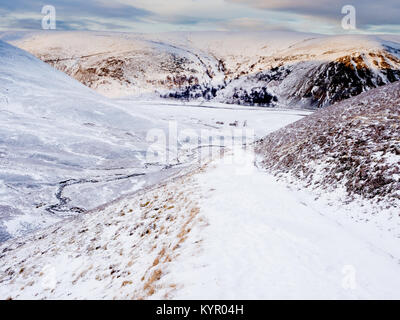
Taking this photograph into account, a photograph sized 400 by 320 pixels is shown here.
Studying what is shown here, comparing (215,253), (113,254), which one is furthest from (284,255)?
(113,254)

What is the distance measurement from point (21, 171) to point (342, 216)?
97.5 feet

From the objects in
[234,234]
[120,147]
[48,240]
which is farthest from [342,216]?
[120,147]

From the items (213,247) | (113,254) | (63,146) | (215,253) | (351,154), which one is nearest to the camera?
(215,253)

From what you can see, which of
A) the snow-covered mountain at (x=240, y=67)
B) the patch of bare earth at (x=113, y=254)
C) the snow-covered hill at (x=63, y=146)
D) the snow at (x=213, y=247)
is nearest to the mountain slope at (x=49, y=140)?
the snow-covered hill at (x=63, y=146)

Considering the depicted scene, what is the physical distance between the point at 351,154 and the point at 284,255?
7.10 meters

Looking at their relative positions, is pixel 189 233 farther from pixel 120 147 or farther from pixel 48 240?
pixel 120 147

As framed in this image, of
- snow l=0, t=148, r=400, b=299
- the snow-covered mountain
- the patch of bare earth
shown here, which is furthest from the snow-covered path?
the snow-covered mountain

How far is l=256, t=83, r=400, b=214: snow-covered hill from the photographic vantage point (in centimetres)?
1025

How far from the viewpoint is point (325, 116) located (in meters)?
18.8

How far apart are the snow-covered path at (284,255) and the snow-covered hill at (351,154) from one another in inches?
47.5

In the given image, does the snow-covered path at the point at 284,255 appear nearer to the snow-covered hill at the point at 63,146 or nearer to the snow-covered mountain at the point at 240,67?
the snow-covered hill at the point at 63,146

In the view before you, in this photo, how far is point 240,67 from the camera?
6471 inches

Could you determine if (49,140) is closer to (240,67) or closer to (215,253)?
(215,253)
